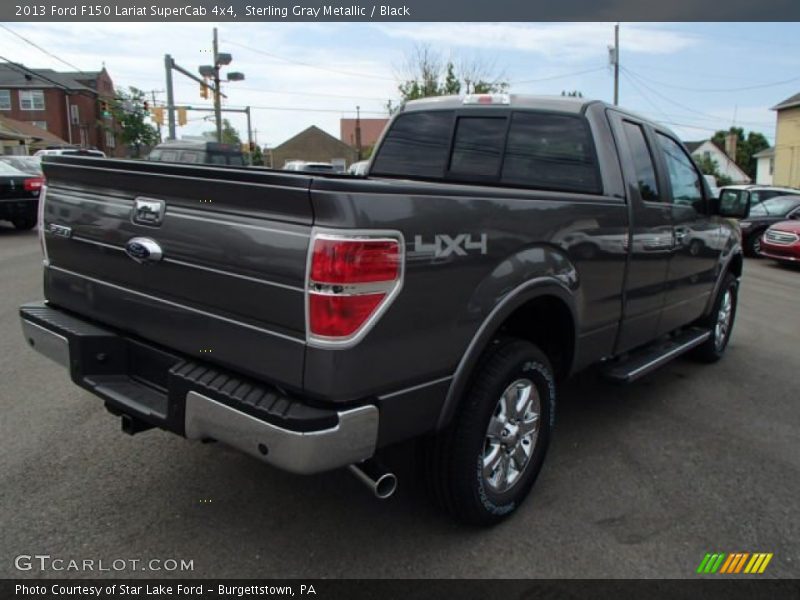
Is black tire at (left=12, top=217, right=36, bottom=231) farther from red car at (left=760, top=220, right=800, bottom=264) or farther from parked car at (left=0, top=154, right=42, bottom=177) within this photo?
red car at (left=760, top=220, right=800, bottom=264)

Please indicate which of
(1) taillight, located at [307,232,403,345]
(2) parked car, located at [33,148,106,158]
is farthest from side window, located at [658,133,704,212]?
(2) parked car, located at [33,148,106,158]

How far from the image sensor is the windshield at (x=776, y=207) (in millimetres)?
15330

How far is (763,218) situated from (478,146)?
13479mm

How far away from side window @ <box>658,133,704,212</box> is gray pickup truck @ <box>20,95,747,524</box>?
2.16ft

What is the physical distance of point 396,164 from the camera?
4730 millimetres

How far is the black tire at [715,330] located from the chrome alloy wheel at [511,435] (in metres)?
3.12

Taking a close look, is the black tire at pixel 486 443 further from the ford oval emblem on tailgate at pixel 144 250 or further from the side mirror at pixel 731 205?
the side mirror at pixel 731 205

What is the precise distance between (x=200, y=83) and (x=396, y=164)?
29464 millimetres

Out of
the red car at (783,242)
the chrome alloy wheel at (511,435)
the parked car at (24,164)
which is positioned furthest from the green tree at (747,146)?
the chrome alloy wheel at (511,435)

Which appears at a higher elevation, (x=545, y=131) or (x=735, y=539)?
(x=545, y=131)

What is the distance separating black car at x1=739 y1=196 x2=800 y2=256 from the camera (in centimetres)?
1510
